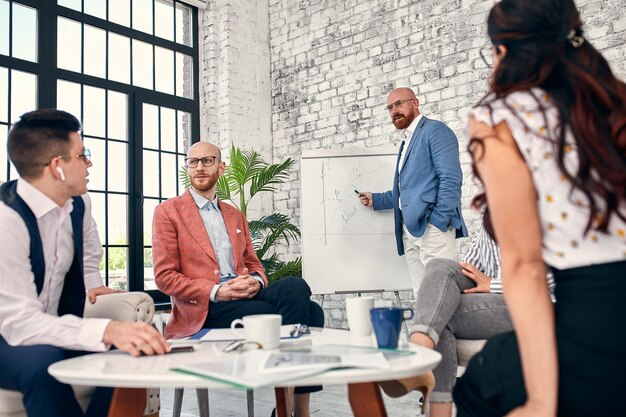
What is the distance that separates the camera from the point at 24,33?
14.8ft

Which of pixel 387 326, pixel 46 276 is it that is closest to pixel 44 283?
pixel 46 276

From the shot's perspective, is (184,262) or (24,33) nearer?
(184,262)

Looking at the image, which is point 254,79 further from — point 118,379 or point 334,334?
point 118,379

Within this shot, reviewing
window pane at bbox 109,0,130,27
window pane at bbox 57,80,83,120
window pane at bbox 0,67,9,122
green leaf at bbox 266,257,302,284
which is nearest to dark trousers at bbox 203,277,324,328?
green leaf at bbox 266,257,302,284

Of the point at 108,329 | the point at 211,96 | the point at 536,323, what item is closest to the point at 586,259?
the point at 536,323

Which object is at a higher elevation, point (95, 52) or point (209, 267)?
point (95, 52)

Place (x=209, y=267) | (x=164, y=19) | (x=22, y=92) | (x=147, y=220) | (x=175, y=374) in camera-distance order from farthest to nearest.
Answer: (x=164, y=19) → (x=147, y=220) → (x=22, y=92) → (x=209, y=267) → (x=175, y=374)

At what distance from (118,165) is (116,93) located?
62 centimetres

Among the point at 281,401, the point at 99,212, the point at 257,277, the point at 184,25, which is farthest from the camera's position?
the point at 184,25

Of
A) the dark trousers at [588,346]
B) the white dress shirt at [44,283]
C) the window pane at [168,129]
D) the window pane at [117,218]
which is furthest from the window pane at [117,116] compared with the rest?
the dark trousers at [588,346]

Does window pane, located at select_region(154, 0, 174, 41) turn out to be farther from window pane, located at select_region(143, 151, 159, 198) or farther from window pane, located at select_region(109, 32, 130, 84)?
window pane, located at select_region(143, 151, 159, 198)

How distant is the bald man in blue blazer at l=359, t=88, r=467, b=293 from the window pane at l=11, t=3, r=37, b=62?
2870 millimetres

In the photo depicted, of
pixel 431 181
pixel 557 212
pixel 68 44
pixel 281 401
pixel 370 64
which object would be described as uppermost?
pixel 68 44

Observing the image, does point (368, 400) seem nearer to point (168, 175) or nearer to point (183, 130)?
point (168, 175)
